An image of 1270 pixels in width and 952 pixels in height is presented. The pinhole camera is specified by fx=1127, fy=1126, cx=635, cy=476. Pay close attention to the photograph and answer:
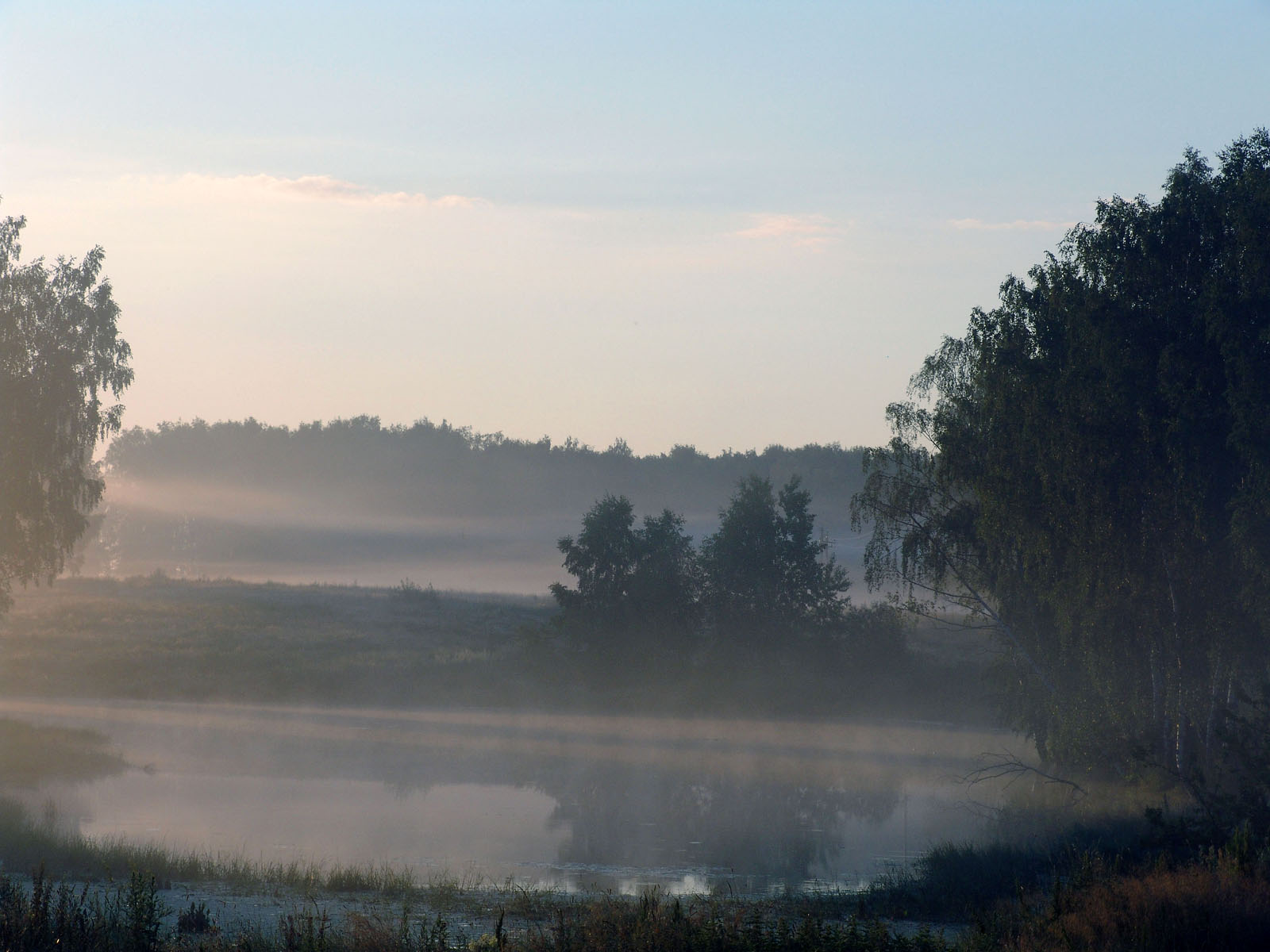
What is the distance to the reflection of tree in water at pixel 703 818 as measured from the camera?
2406 centimetres

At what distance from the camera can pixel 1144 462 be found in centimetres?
2427

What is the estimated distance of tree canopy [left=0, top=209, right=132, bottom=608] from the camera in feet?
99.8

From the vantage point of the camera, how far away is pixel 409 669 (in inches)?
2179

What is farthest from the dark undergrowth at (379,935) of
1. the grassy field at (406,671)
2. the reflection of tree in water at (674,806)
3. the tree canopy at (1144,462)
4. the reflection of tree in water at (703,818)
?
the grassy field at (406,671)

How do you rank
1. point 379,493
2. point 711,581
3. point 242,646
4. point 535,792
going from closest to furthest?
point 535,792, point 242,646, point 711,581, point 379,493

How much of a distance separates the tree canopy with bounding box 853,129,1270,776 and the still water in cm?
591

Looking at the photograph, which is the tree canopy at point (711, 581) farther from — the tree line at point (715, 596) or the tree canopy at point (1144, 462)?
the tree canopy at point (1144, 462)

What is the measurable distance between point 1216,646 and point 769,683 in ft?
106

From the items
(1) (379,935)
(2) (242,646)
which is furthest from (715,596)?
(1) (379,935)

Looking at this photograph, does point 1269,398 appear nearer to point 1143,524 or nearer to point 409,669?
point 1143,524

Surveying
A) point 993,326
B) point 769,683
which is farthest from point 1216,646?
point 769,683

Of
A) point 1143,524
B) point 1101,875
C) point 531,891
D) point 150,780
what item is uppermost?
point 1143,524

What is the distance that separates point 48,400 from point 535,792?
1794 cm

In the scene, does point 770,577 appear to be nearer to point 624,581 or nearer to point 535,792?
point 624,581
